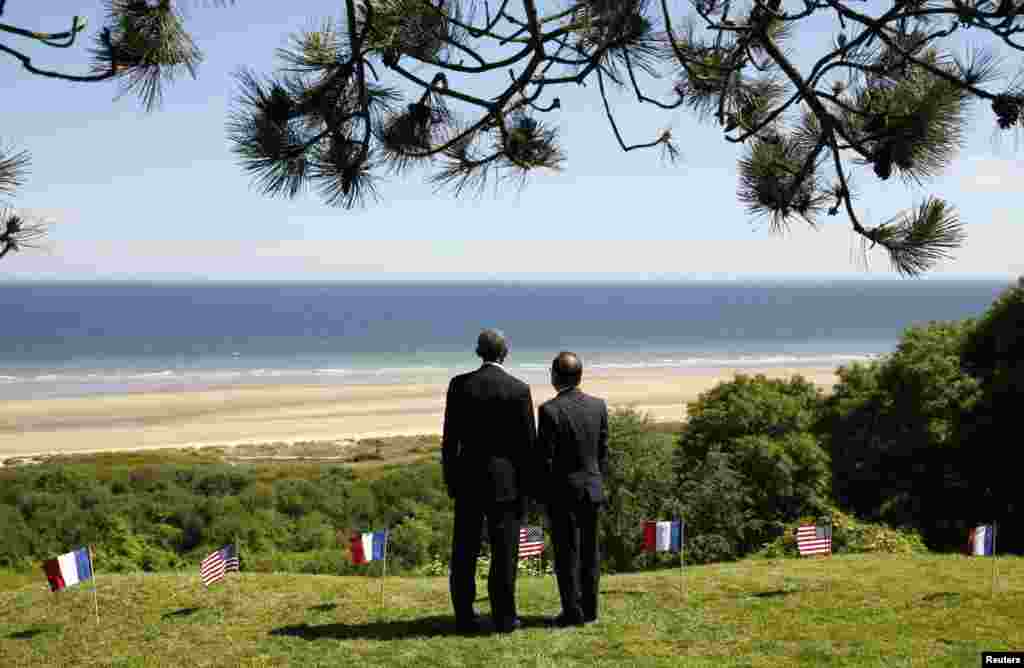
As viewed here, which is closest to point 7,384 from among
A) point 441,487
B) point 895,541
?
point 441,487

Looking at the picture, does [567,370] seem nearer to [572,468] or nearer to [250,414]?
[572,468]

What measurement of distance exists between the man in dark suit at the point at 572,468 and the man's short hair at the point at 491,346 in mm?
381

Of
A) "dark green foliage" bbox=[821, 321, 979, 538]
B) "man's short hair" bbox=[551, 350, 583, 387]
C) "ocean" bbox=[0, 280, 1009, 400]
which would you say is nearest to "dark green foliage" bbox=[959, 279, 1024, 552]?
"dark green foliage" bbox=[821, 321, 979, 538]

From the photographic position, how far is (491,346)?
6.01 meters

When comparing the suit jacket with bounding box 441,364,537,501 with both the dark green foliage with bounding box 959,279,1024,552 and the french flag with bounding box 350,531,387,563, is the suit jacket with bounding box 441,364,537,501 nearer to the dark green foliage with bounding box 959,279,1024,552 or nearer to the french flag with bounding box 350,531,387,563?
the french flag with bounding box 350,531,387,563

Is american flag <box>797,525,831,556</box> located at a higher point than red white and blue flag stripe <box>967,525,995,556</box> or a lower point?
lower

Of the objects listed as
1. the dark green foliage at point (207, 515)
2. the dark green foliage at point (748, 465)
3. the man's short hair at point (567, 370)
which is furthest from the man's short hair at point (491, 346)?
the dark green foliage at point (748, 465)

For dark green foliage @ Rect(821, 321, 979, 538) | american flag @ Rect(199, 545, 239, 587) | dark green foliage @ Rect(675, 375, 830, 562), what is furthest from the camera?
dark green foliage @ Rect(675, 375, 830, 562)

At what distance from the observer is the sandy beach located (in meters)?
38.8

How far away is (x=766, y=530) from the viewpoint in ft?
68.5

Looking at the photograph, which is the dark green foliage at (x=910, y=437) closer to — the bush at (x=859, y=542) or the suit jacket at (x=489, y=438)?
the bush at (x=859, y=542)

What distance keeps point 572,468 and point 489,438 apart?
60cm

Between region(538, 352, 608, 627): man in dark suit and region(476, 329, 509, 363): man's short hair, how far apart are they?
1.25 feet

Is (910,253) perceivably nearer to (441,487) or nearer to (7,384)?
(441,487)
